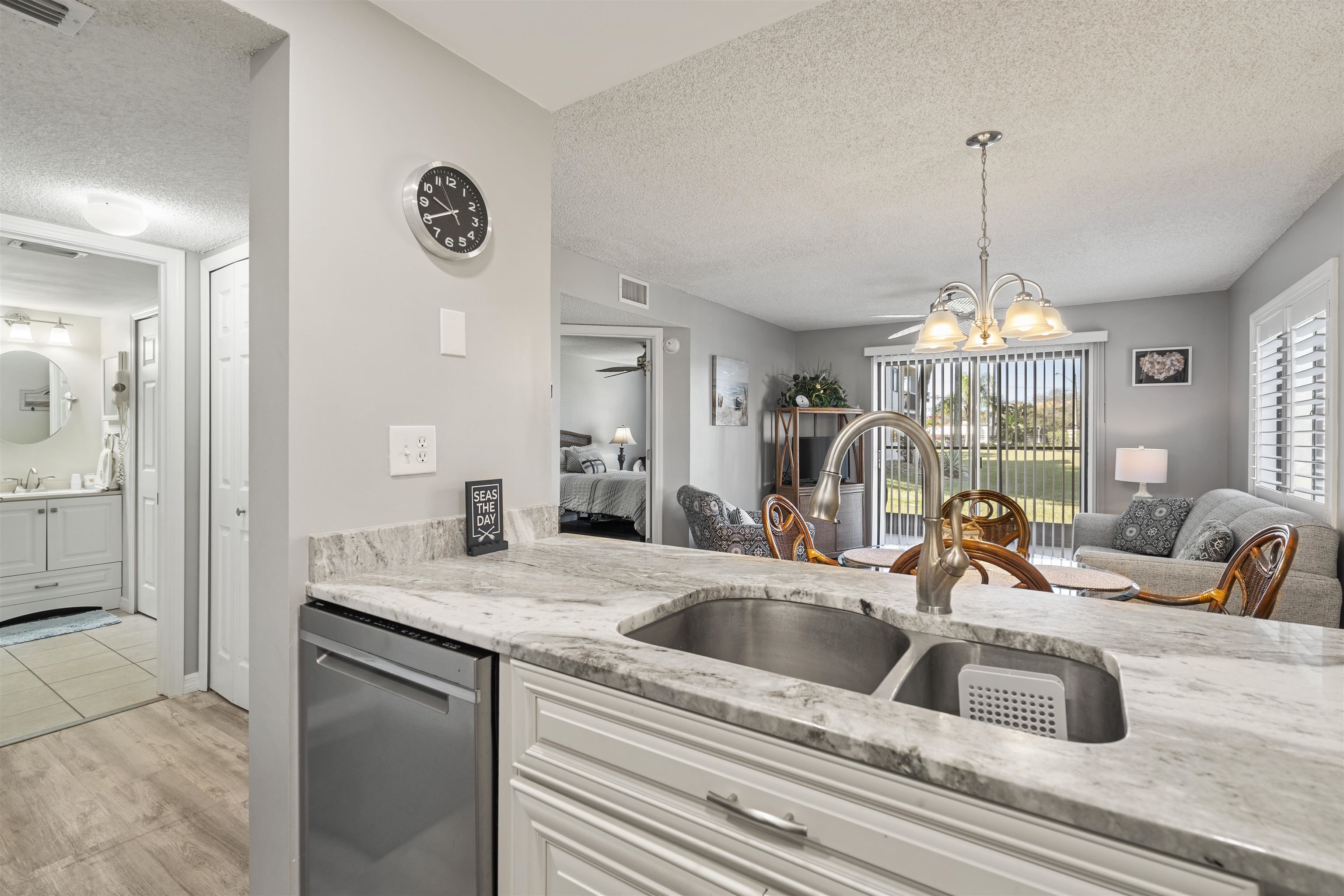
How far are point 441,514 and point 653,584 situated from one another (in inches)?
25.7

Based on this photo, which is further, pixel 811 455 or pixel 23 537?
pixel 811 455

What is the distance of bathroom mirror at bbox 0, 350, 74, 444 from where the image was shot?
4.35 m

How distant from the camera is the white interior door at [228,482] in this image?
290 cm

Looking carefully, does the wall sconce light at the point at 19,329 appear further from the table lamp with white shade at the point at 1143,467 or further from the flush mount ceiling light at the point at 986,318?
the table lamp with white shade at the point at 1143,467

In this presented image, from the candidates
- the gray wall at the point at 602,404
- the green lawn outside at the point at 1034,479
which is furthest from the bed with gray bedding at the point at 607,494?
the green lawn outside at the point at 1034,479

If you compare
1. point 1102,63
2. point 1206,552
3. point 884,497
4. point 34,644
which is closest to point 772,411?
point 884,497

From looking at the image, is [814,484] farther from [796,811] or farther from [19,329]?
[19,329]

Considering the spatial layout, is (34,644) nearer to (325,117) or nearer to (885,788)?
(325,117)

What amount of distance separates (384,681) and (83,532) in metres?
4.52

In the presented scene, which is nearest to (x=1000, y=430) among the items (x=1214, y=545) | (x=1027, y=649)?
(x=1214, y=545)

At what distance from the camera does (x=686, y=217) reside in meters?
3.53

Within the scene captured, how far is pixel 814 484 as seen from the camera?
6621 mm

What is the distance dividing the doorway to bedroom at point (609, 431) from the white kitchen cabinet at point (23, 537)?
3384mm

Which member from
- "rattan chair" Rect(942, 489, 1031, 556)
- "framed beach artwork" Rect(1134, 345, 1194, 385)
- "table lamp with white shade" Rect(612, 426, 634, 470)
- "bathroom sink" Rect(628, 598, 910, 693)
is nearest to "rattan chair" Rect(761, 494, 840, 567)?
"rattan chair" Rect(942, 489, 1031, 556)
